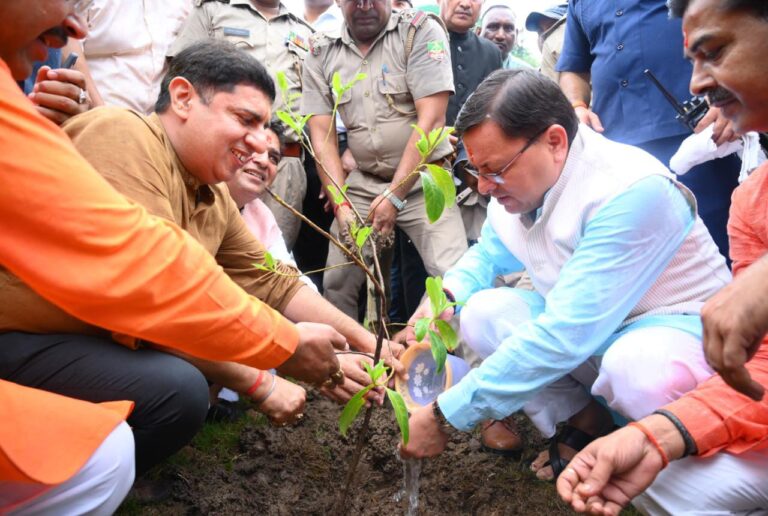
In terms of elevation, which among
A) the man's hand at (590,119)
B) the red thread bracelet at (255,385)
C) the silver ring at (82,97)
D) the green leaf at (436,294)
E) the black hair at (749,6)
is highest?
the black hair at (749,6)

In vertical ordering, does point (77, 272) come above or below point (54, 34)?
below

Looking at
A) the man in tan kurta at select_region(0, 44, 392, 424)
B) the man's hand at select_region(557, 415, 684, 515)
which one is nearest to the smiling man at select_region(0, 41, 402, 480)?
the man in tan kurta at select_region(0, 44, 392, 424)

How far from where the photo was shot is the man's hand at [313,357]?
1.79m

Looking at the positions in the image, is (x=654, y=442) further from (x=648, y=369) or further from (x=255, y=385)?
(x=255, y=385)

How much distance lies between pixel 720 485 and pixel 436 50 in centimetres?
263

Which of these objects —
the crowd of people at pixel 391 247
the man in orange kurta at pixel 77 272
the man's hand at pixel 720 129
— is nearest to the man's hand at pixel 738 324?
the crowd of people at pixel 391 247

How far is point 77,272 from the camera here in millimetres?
1206

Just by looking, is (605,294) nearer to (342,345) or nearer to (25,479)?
(342,345)

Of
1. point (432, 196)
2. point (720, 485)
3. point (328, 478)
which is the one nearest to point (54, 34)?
point (432, 196)

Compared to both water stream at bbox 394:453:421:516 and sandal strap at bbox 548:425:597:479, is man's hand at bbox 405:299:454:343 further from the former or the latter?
sandal strap at bbox 548:425:597:479

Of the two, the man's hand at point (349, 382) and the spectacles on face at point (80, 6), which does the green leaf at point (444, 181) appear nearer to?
the man's hand at point (349, 382)

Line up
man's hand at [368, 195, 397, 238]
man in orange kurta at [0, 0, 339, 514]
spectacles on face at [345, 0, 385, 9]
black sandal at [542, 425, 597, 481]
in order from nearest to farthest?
1. man in orange kurta at [0, 0, 339, 514]
2. black sandal at [542, 425, 597, 481]
3. man's hand at [368, 195, 397, 238]
4. spectacles on face at [345, 0, 385, 9]

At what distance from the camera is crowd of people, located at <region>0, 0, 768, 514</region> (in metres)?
1.29

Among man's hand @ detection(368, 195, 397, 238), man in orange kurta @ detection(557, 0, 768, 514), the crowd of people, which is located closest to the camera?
the crowd of people
